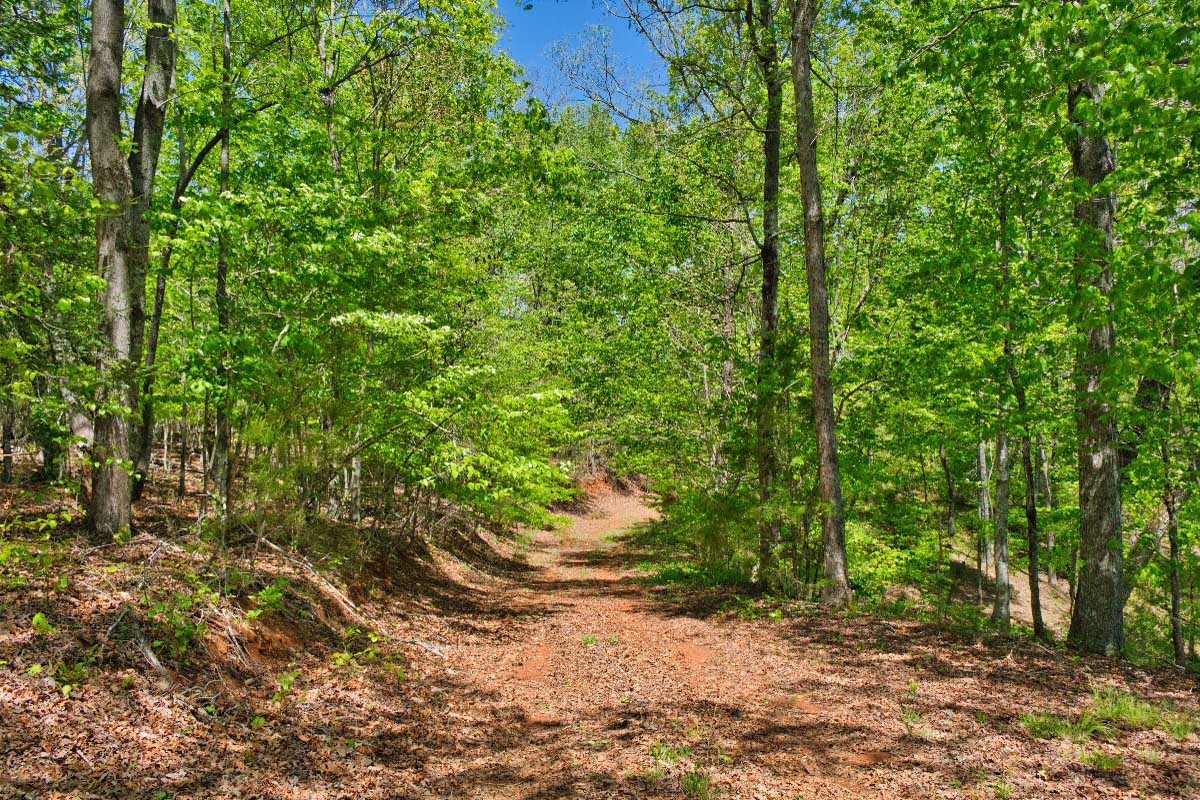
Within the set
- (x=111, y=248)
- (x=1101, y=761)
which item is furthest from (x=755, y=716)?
(x=111, y=248)

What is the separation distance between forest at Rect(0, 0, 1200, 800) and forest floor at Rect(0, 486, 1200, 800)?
0.04 metres

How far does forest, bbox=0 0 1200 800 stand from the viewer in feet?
14.0

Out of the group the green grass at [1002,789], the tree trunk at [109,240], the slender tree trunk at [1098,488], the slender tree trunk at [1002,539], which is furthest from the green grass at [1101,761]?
the slender tree trunk at [1002,539]

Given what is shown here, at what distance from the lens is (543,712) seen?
567 cm

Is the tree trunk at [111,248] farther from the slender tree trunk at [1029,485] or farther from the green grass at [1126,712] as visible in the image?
the slender tree trunk at [1029,485]

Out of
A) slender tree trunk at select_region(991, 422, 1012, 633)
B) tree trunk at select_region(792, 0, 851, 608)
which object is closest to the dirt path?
tree trunk at select_region(792, 0, 851, 608)

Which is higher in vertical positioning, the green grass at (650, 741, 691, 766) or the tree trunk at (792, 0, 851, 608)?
the tree trunk at (792, 0, 851, 608)

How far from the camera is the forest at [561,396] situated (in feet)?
14.0

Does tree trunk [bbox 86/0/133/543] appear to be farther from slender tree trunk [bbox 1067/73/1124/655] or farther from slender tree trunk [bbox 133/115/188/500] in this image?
slender tree trunk [bbox 1067/73/1124/655]

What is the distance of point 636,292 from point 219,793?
12.0 meters

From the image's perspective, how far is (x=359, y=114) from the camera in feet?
35.4

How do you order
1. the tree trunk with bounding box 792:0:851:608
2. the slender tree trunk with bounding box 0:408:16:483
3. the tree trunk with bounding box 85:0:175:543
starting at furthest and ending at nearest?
the tree trunk with bounding box 792:0:851:608 → the tree trunk with bounding box 85:0:175:543 → the slender tree trunk with bounding box 0:408:16:483

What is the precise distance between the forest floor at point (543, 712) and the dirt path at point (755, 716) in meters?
0.02

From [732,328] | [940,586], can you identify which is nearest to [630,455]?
[732,328]
